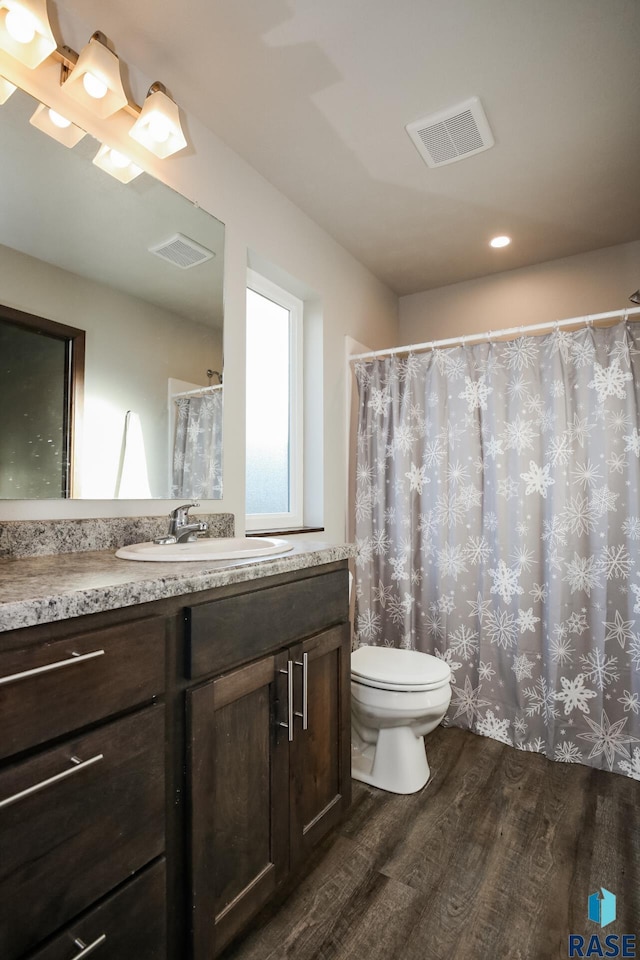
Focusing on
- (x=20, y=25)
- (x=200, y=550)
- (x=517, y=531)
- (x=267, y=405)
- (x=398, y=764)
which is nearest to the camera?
(x=20, y=25)

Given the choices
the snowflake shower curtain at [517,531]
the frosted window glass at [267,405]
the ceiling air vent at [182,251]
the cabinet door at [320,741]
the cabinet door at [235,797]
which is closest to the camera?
the cabinet door at [235,797]

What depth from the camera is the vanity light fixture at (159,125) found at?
1387 millimetres

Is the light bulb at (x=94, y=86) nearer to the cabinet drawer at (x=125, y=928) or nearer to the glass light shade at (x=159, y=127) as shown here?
the glass light shade at (x=159, y=127)

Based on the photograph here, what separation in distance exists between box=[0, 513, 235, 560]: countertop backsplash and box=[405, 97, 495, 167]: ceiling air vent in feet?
5.31

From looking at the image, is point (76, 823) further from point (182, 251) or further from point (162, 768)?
point (182, 251)

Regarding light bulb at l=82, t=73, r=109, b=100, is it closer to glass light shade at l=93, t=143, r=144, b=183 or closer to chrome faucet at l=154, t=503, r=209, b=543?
glass light shade at l=93, t=143, r=144, b=183

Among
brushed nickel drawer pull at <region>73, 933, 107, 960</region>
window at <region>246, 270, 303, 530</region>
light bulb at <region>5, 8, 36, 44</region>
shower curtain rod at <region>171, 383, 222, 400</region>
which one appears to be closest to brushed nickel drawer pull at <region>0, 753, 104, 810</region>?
brushed nickel drawer pull at <region>73, 933, 107, 960</region>

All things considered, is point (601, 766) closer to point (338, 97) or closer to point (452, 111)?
point (452, 111)

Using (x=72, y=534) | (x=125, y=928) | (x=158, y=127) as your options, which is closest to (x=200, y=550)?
(x=72, y=534)

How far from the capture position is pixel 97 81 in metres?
1.28

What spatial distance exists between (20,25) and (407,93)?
1.10 meters

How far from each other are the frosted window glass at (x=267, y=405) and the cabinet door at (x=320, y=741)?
2.94 ft

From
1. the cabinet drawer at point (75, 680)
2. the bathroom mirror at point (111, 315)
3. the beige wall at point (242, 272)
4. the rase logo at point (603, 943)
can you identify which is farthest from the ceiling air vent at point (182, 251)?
the rase logo at point (603, 943)

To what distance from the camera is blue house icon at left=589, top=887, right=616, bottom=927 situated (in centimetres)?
117
